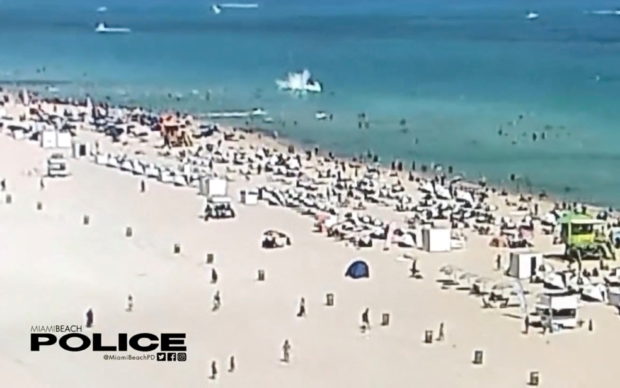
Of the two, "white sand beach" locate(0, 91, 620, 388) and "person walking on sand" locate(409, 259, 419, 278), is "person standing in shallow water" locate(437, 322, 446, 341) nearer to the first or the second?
"white sand beach" locate(0, 91, 620, 388)

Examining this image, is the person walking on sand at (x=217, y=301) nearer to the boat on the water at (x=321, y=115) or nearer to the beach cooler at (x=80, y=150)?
the beach cooler at (x=80, y=150)

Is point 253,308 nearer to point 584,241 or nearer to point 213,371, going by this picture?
point 213,371

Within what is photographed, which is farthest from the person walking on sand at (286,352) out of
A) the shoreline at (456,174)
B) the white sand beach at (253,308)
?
the shoreline at (456,174)

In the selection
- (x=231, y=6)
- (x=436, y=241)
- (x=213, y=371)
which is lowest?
(x=213, y=371)

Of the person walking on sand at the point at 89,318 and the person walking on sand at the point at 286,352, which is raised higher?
the person walking on sand at the point at 89,318

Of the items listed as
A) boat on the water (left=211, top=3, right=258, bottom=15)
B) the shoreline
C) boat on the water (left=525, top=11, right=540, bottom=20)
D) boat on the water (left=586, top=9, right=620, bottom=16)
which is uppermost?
boat on the water (left=211, top=3, right=258, bottom=15)

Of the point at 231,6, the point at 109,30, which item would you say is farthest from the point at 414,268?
the point at 231,6

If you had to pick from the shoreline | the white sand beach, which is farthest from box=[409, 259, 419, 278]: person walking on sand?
the shoreline
